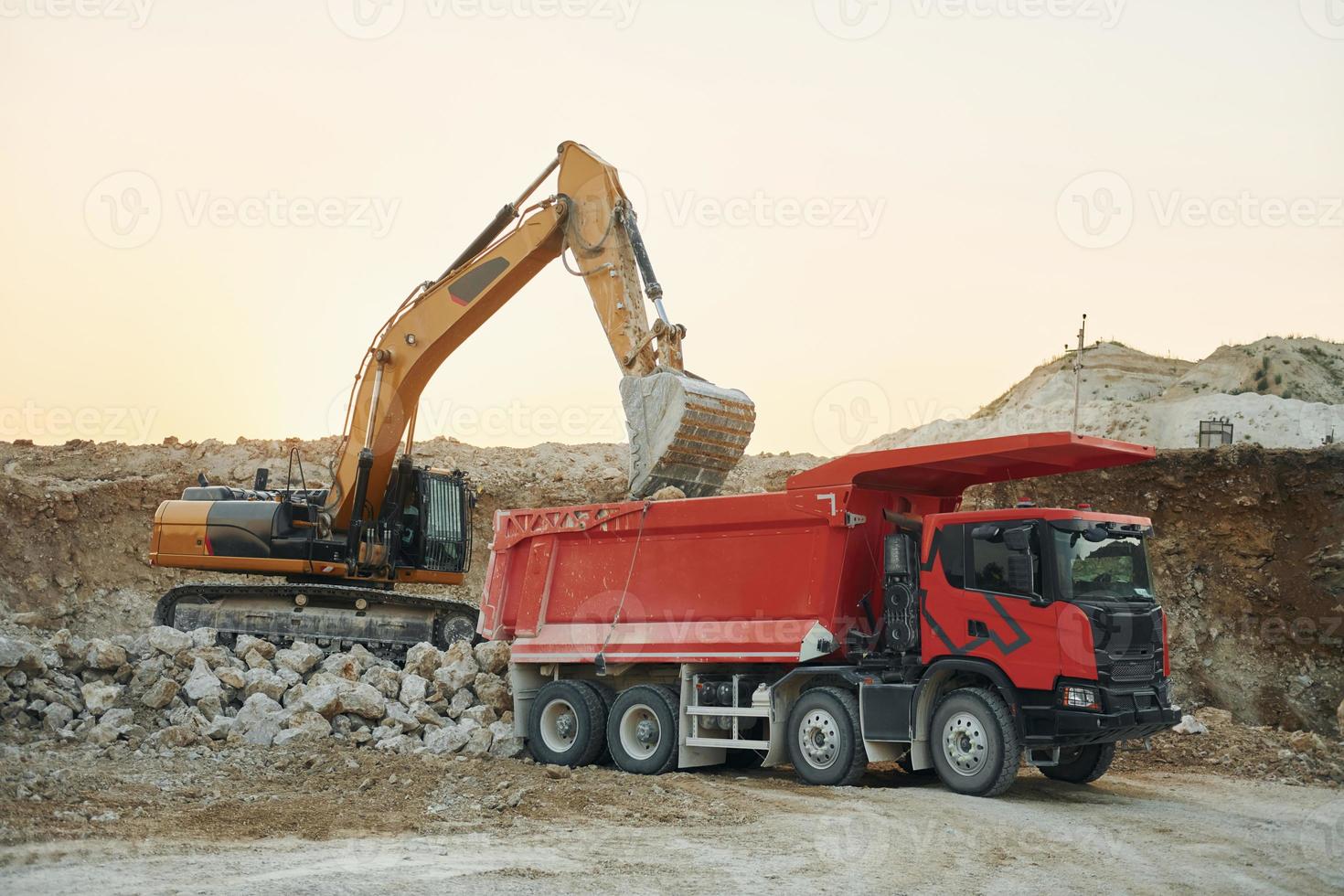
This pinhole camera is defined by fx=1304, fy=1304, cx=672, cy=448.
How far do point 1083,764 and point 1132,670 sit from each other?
5.56 ft

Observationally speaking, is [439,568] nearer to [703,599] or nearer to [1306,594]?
[703,599]

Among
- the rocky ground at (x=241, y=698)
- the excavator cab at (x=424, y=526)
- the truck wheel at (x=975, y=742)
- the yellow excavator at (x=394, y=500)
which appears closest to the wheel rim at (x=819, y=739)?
the truck wheel at (x=975, y=742)

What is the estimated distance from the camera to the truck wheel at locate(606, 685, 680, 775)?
1209cm

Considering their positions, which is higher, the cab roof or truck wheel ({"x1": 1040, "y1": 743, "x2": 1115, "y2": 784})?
the cab roof

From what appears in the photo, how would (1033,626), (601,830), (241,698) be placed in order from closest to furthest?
1. (601,830)
2. (1033,626)
3. (241,698)

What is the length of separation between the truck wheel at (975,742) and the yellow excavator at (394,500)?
5.02 meters

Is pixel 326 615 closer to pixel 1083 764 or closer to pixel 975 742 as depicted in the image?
pixel 975 742

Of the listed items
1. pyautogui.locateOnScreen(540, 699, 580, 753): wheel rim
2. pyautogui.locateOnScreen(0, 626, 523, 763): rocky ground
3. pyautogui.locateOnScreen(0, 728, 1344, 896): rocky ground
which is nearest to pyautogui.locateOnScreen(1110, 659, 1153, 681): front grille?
pyautogui.locateOnScreen(0, 728, 1344, 896): rocky ground

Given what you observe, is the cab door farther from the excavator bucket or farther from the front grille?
the excavator bucket

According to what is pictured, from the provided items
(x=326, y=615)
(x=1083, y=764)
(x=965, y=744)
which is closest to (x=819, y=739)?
(x=965, y=744)

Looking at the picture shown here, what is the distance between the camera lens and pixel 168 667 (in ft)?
46.0

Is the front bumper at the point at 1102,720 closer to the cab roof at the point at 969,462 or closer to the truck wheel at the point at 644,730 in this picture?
the cab roof at the point at 969,462

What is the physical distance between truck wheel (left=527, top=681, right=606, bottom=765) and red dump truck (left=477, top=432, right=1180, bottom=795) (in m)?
0.02

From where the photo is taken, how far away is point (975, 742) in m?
10.4
